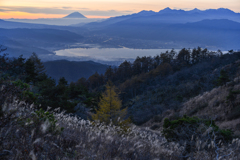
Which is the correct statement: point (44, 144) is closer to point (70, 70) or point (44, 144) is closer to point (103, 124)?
point (103, 124)

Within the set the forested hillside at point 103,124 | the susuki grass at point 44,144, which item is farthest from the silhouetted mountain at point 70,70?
the susuki grass at point 44,144

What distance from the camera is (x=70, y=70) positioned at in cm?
11319

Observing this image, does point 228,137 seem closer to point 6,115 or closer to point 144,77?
point 6,115

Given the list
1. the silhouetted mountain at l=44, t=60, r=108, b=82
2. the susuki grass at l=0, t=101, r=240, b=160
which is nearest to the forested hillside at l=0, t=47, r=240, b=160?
the susuki grass at l=0, t=101, r=240, b=160

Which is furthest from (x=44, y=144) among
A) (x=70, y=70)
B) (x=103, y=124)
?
(x=70, y=70)

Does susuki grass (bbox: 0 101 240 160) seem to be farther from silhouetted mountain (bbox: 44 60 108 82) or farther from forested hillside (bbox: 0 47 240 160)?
silhouetted mountain (bbox: 44 60 108 82)

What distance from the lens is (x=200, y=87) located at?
29.5 metres

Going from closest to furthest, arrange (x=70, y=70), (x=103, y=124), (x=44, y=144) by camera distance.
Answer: (x=44, y=144), (x=103, y=124), (x=70, y=70)

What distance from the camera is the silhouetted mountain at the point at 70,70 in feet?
356

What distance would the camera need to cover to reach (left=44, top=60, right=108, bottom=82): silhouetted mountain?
109m

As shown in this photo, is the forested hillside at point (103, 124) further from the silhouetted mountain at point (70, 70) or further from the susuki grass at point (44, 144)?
the silhouetted mountain at point (70, 70)

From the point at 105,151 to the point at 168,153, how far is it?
166 cm

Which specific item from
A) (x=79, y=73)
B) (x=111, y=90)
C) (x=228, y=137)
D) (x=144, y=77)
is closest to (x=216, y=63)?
(x=144, y=77)

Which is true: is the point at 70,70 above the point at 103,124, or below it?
below
